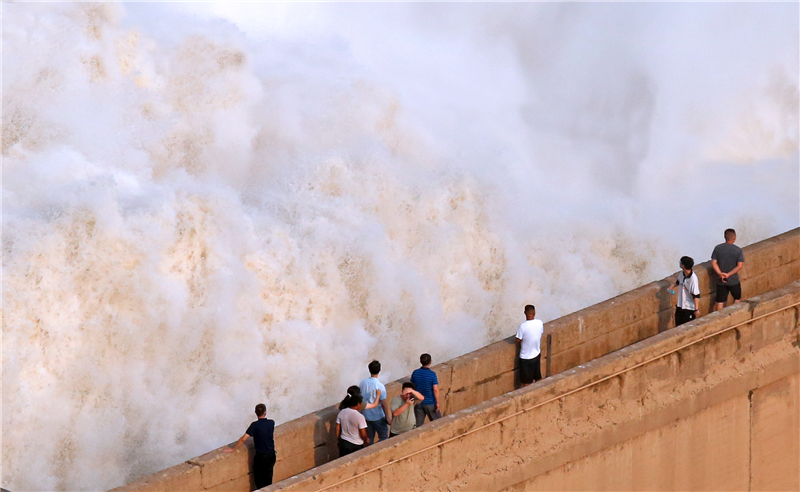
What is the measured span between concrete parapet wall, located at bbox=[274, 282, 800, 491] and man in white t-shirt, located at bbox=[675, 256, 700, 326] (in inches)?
13.1

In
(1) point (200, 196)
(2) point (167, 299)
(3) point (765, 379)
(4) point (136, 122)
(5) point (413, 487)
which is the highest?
(4) point (136, 122)

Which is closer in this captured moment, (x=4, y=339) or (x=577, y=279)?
(x=4, y=339)

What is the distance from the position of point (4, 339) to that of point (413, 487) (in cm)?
528

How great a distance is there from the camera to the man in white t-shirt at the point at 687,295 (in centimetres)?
1187

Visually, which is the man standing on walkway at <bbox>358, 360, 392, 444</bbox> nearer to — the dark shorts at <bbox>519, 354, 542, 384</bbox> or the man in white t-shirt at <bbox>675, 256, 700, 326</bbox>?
the dark shorts at <bbox>519, 354, 542, 384</bbox>

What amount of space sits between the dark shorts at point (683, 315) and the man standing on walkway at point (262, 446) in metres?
4.75

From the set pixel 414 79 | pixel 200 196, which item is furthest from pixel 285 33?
pixel 200 196

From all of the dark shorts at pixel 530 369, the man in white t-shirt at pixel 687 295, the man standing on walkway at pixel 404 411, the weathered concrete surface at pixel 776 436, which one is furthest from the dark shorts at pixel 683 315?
the man standing on walkway at pixel 404 411

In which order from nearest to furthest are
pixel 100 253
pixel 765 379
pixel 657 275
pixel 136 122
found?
pixel 765 379, pixel 100 253, pixel 136 122, pixel 657 275

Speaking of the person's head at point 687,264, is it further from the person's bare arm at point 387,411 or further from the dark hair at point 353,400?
the dark hair at point 353,400

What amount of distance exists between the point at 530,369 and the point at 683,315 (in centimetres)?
192

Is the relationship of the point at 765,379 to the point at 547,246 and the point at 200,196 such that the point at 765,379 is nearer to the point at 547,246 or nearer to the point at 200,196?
the point at 547,246

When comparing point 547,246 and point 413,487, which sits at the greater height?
point 547,246

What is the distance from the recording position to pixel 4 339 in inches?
489
